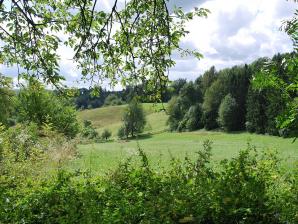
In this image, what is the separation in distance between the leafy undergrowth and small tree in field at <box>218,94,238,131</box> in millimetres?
70742

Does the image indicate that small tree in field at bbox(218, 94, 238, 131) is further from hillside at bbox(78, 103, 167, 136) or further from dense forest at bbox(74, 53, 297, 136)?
hillside at bbox(78, 103, 167, 136)

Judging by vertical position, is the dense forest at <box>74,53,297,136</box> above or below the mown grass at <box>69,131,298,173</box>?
above

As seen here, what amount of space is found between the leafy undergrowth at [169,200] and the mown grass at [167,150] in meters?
0.68

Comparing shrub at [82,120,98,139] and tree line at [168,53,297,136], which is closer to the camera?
shrub at [82,120,98,139]

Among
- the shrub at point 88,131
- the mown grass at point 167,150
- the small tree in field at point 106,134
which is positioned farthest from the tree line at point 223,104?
the shrub at point 88,131

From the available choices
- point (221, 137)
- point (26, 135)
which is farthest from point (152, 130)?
point (26, 135)

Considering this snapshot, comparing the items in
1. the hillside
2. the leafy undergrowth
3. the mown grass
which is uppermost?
the hillside

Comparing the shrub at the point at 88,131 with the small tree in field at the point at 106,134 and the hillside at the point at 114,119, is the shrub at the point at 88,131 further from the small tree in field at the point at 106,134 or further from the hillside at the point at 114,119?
the small tree in field at the point at 106,134

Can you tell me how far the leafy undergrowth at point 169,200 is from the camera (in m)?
4.96

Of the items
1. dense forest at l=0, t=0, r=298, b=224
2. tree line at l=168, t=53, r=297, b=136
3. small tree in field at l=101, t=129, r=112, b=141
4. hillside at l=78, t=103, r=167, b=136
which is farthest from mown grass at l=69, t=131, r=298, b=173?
small tree in field at l=101, t=129, r=112, b=141

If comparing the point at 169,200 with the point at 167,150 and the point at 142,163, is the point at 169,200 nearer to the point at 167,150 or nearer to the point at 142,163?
the point at 142,163

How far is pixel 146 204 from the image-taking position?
16.9ft

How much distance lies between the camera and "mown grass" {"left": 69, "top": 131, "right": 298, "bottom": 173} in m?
9.44

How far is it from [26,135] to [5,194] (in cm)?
1187
